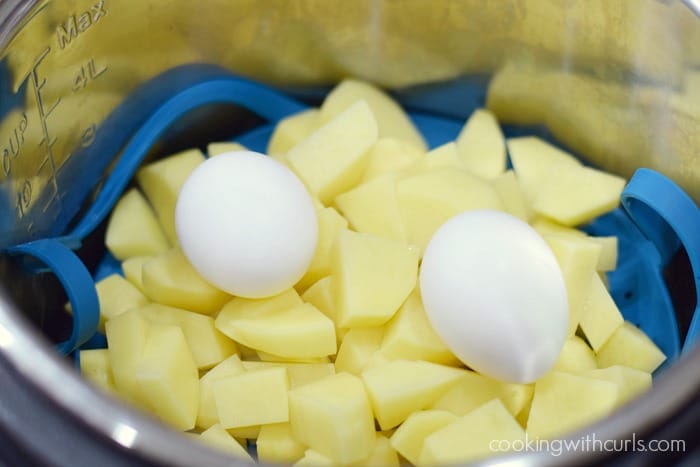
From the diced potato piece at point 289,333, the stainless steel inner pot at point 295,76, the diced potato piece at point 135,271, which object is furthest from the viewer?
the diced potato piece at point 135,271

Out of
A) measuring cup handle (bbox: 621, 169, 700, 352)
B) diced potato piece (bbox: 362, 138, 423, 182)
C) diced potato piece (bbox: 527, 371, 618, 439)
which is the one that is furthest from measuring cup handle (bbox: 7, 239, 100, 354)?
measuring cup handle (bbox: 621, 169, 700, 352)

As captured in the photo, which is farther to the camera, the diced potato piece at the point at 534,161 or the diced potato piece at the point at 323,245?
the diced potato piece at the point at 534,161

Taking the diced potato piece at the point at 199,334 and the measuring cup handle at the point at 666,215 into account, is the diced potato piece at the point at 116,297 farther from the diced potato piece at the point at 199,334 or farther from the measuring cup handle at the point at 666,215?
the measuring cup handle at the point at 666,215

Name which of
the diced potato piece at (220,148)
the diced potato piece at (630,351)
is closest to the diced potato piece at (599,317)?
the diced potato piece at (630,351)

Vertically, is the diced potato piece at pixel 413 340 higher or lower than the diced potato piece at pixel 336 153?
lower

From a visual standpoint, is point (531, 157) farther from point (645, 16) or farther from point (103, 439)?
point (103, 439)

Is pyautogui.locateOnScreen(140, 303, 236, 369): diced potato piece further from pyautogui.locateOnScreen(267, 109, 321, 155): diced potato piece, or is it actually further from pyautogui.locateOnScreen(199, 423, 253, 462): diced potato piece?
pyautogui.locateOnScreen(267, 109, 321, 155): diced potato piece

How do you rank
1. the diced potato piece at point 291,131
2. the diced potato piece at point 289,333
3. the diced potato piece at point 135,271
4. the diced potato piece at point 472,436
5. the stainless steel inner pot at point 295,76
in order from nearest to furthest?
the stainless steel inner pot at point 295,76, the diced potato piece at point 472,436, the diced potato piece at point 289,333, the diced potato piece at point 135,271, the diced potato piece at point 291,131

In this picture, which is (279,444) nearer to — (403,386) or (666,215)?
(403,386)
